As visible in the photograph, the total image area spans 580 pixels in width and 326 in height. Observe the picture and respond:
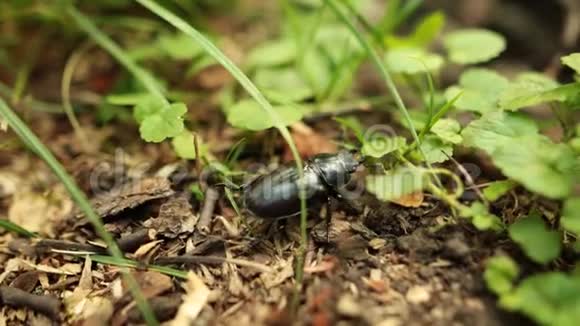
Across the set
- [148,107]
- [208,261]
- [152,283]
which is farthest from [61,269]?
[148,107]

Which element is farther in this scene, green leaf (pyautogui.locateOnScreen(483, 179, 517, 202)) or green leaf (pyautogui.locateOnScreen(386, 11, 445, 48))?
green leaf (pyautogui.locateOnScreen(386, 11, 445, 48))

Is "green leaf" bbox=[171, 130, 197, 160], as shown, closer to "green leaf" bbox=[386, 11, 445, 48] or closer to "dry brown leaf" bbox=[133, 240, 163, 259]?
"dry brown leaf" bbox=[133, 240, 163, 259]

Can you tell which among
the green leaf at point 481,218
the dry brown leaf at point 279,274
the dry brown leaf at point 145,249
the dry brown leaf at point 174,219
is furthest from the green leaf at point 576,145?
the dry brown leaf at point 145,249

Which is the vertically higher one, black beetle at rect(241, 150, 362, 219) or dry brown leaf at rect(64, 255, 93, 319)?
black beetle at rect(241, 150, 362, 219)

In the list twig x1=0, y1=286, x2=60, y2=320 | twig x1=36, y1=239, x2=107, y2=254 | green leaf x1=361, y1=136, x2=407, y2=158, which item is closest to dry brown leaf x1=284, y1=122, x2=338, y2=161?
green leaf x1=361, y1=136, x2=407, y2=158

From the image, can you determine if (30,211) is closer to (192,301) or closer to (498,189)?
(192,301)

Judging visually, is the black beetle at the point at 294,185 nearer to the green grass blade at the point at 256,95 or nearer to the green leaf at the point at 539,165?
the green grass blade at the point at 256,95
